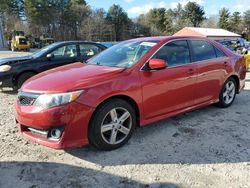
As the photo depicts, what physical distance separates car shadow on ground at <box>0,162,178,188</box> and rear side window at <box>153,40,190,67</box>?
2056 mm

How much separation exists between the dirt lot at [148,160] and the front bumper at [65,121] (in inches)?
11.5

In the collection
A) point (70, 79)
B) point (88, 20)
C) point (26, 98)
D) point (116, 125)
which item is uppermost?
point (88, 20)

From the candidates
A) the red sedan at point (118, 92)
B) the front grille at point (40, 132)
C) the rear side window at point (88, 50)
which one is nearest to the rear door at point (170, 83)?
the red sedan at point (118, 92)

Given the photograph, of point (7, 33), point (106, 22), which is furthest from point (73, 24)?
point (7, 33)

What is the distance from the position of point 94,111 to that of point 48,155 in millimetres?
914

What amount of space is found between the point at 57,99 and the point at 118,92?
0.82 meters

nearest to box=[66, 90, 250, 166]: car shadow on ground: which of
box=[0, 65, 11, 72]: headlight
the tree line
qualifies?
box=[0, 65, 11, 72]: headlight

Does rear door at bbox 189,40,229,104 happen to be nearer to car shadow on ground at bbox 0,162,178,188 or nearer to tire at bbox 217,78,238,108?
tire at bbox 217,78,238,108

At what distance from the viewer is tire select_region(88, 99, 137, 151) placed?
12.3ft

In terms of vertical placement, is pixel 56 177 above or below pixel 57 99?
below

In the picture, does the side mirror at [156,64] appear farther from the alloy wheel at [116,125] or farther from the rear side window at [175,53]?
the alloy wheel at [116,125]

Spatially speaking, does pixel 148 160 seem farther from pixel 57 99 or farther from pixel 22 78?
pixel 22 78

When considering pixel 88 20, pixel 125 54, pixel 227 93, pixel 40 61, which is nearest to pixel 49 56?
pixel 40 61

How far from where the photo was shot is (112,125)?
395 centimetres
